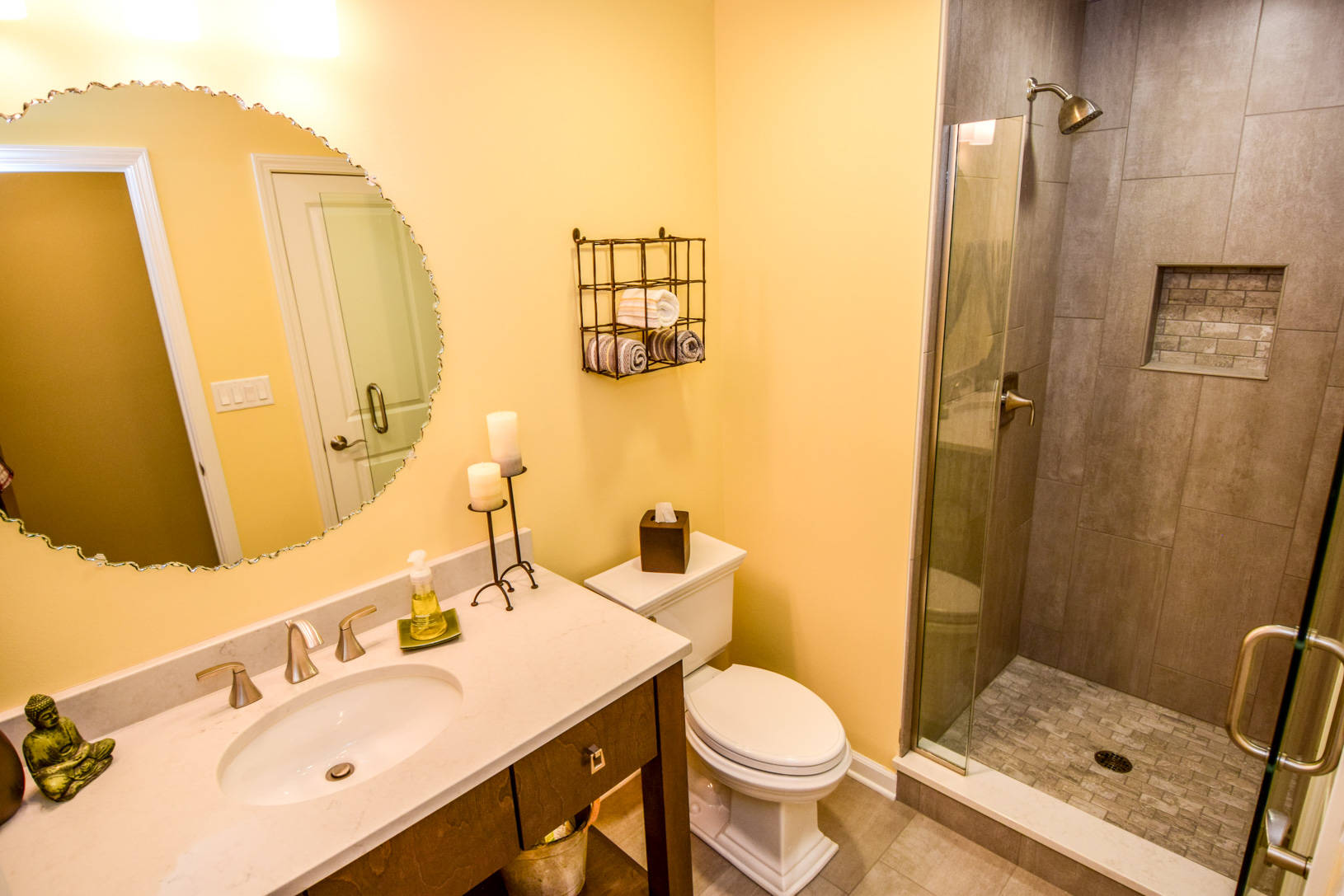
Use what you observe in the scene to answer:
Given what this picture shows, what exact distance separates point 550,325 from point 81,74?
0.98 meters

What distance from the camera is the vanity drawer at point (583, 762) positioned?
122cm

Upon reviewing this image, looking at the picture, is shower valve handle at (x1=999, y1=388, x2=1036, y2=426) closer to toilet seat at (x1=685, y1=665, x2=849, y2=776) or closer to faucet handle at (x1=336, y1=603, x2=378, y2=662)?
toilet seat at (x1=685, y1=665, x2=849, y2=776)

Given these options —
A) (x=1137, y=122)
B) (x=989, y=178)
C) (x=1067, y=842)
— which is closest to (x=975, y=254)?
(x=989, y=178)

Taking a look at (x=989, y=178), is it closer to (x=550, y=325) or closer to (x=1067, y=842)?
(x=550, y=325)

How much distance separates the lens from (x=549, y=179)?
1728mm

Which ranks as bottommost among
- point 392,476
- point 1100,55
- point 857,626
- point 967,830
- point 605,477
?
point 967,830

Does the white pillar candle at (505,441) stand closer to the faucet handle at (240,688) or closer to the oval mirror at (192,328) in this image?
the oval mirror at (192,328)

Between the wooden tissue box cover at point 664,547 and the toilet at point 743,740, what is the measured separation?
0.10 feet

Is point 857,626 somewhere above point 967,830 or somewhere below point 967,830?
above

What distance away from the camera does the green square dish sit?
1436mm

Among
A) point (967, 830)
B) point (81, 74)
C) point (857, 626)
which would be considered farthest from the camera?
point (857, 626)

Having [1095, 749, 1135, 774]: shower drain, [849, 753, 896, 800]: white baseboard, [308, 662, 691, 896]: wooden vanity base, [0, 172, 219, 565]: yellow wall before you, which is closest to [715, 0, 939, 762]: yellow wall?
[849, 753, 896, 800]: white baseboard

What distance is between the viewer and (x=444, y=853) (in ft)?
3.63

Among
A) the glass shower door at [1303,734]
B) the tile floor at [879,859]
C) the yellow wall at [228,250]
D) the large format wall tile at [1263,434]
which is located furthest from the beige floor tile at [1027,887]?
the yellow wall at [228,250]
